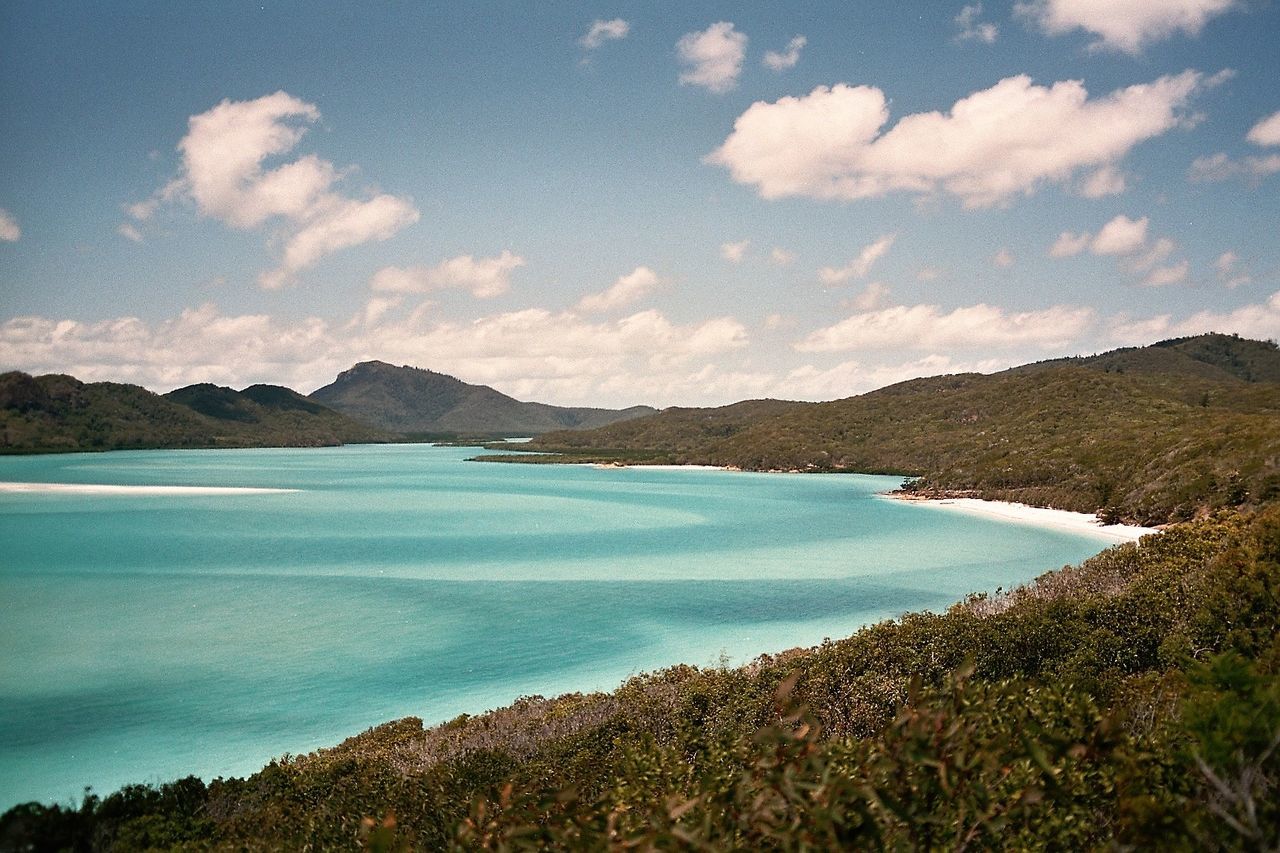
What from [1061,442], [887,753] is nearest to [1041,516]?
[1061,442]

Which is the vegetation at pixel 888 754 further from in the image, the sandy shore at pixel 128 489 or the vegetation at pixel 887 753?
the sandy shore at pixel 128 489

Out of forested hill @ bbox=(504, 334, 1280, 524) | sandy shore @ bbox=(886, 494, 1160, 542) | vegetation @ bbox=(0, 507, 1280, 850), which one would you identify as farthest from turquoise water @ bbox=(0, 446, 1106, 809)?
forested hill @ bbox=(504, 334, 1280, 524)

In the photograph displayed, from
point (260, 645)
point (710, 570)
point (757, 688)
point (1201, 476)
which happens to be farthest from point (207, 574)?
point (1201, 476)

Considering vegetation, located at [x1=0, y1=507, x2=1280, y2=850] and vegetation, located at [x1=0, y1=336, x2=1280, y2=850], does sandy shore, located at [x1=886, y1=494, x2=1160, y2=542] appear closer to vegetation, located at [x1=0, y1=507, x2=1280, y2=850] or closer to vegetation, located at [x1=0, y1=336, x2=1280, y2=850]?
vegetation, located at [x1=0, y1=336, x2=1280, y2=850]

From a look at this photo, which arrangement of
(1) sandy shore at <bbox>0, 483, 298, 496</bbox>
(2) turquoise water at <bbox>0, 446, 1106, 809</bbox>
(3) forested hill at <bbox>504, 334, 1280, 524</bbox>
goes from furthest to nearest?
(1) sandy shore at <bbox>0, 483, 298, 496</bbox>
(3) forested hill at <bbox>504, 334, 1280, 524</bbox>
(2) turquoise water at <bbox>0, 446, 1106, 809</bbox>

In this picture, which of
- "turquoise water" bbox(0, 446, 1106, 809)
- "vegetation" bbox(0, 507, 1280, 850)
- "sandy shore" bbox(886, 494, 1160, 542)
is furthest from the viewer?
"sandy shore" bbox(886, 494, 1160, 542)

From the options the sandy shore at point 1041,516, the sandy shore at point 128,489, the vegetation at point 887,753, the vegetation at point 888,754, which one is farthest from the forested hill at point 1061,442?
the sandy shore at point 128,489

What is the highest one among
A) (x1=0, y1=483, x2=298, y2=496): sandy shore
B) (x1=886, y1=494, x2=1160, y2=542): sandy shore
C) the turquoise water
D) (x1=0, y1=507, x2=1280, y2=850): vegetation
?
(x1=0, y1=507, x2=1280, y2=850): vegetation
